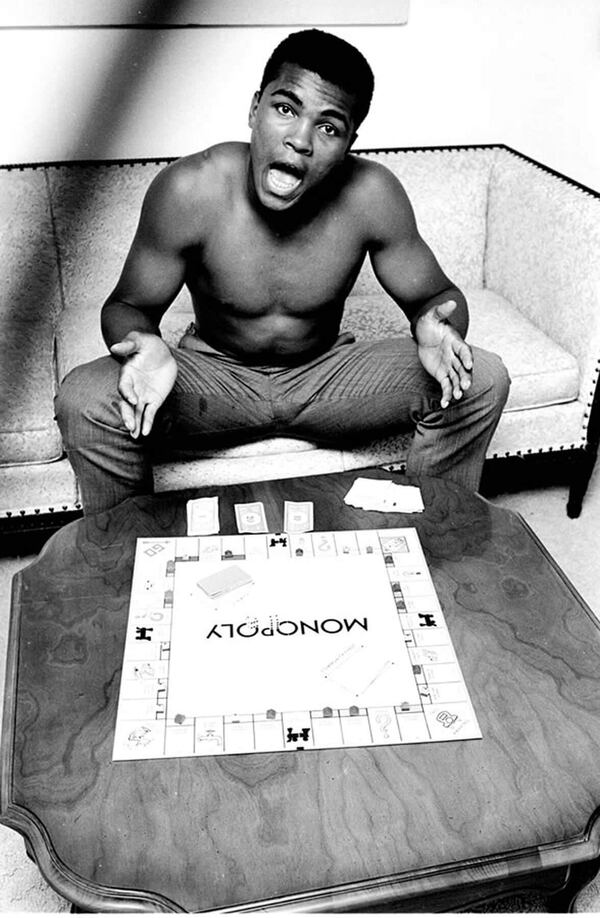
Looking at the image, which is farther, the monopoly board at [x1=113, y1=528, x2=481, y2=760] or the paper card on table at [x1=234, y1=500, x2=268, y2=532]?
the paper card on table at [x1=234, y1=500, x2=268, y2=532]

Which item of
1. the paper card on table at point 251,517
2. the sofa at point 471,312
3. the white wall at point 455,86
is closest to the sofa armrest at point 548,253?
the sofa at point 471,312

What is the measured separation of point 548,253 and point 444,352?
557 millimetres

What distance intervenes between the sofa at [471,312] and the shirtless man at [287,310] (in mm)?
69

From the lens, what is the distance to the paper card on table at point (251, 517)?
1.21 m

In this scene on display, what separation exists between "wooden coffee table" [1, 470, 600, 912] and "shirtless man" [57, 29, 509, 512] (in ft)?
1.69

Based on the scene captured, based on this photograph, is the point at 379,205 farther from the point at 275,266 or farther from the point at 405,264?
the point at 275,266

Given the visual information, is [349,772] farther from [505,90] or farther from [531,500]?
[505,90]

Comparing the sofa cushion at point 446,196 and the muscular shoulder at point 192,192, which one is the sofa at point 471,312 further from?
the muscular shoulder at point 192,192

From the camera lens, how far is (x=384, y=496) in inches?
50.7

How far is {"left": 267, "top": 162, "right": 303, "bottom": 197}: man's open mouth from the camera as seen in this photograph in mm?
1430

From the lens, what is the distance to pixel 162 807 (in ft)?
2.67

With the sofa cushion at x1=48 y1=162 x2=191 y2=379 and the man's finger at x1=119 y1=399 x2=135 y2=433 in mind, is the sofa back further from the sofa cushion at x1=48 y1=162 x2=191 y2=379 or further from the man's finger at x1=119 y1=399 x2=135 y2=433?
the man's finger at x1=119 y1=399 x2=135 y2=433

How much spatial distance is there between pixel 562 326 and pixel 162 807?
137cm

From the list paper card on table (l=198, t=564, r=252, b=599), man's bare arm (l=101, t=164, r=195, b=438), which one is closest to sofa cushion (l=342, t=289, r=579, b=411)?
man's bare arm (l=101, t=164, r=195, b=438)
